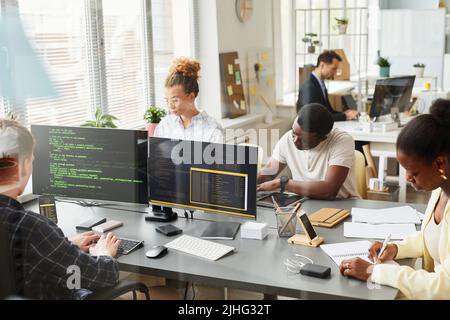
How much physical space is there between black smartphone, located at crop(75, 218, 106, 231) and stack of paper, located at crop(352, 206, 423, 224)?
976 millimetres

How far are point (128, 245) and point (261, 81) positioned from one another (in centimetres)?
105

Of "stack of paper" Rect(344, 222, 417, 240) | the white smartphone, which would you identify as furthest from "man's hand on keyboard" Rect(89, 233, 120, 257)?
"stack of paper" Rect(344, 222, 417, 240)

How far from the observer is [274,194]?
98.8 inches

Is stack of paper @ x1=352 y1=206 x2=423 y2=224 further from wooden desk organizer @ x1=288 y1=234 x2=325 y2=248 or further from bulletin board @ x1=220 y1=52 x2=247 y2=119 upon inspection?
bulletin board @ x1=220 y1=52 x2=247 y2=119

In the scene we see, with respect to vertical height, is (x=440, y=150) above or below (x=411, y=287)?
above

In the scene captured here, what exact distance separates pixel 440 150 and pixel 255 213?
2.29 feet

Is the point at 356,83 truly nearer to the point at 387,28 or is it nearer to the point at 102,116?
the point at 387,28

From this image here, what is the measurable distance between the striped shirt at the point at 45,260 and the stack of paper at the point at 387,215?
3.33 ft

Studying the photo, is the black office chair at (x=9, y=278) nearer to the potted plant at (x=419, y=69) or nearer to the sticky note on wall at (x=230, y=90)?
the sticky note on wall at (x=230, y=90)

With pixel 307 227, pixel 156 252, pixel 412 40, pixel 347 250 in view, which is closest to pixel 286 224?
pixel 307 227

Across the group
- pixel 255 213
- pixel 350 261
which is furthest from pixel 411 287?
pixel 255 213

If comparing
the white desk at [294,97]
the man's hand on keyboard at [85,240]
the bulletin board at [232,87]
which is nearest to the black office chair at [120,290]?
the man's hand on keyboard at [85,240]

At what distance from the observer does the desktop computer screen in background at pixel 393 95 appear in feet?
8.99

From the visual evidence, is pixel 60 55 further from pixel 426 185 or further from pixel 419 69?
pixel 419 69
